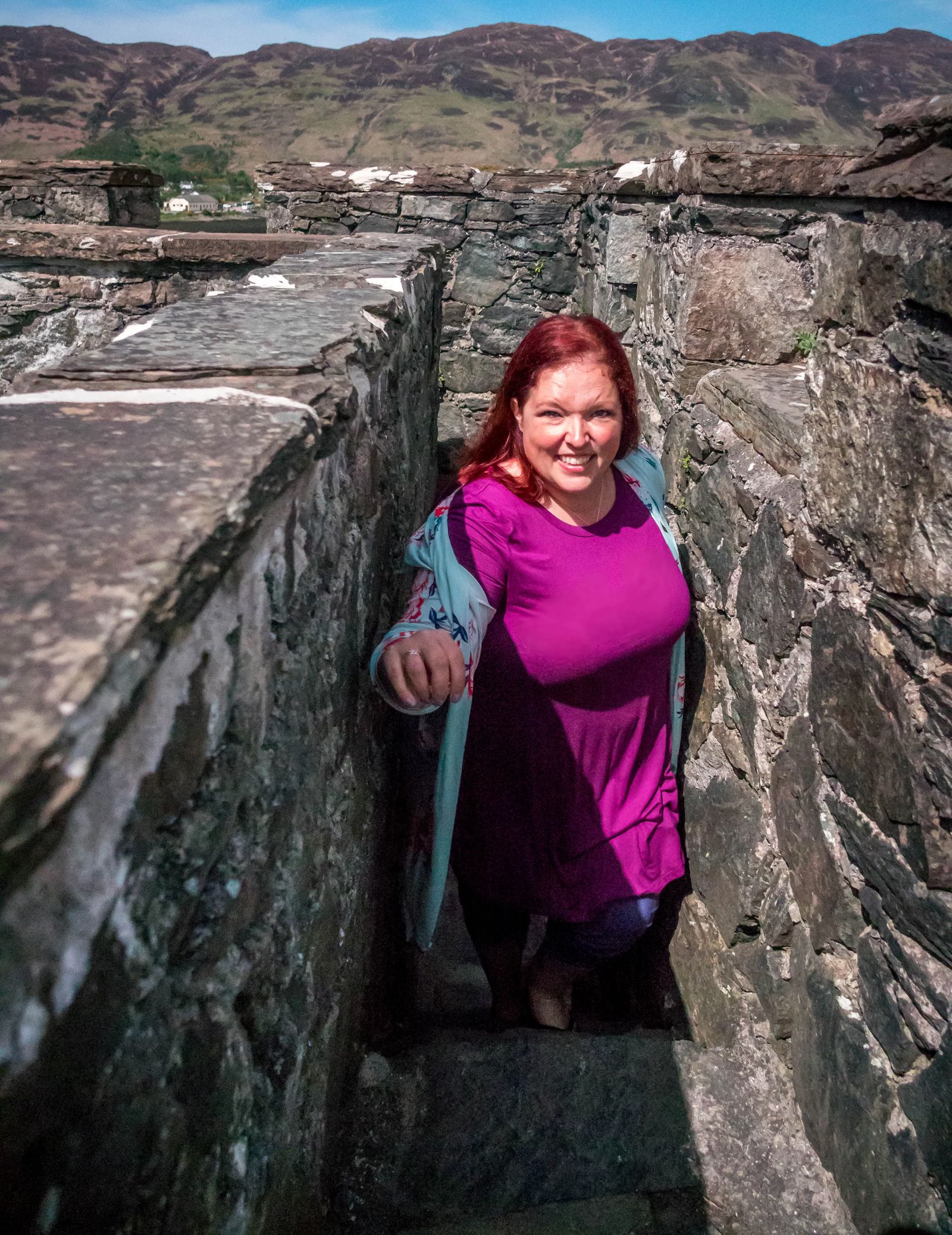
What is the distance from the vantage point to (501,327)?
22.1 feet

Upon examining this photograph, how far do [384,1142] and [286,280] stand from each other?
79.1 inches

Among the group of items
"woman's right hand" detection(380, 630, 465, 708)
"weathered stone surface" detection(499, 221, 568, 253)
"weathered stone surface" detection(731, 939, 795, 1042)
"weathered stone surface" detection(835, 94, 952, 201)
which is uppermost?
"weathered stone surface" detection(835, 94, 952, 201)

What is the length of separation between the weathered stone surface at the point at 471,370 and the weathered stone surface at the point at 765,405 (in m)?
4.30

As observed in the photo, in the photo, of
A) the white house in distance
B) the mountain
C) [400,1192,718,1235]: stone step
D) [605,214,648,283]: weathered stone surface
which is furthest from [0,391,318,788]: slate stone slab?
the mountain

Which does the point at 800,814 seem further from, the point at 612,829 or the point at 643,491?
the point at 643,491

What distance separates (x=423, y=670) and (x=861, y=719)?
758 millimetres

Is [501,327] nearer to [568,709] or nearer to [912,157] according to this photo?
[568,709]

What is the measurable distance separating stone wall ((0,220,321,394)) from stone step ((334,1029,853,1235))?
364 cm

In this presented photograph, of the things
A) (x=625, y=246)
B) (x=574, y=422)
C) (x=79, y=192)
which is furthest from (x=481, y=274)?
(x=574, y=422)

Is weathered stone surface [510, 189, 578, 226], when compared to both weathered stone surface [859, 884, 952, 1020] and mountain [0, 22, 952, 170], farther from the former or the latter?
mountain [0, 22, 952, 170]

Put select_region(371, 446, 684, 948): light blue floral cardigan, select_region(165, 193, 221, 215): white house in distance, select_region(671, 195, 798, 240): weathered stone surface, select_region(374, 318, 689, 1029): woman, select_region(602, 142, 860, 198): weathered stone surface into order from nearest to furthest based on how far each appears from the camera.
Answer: select_region(371, 446, 684, 948): light blue floral cardigan < select_region(374, 318, 689, 1029): woman < select_region(602, 142, 860, 198): weathered stone surface < select_region(671, 195, 798, 240): weathered stone surface < select_region(165, 193, 221, 215): white house in distance

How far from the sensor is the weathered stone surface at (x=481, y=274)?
6.62m

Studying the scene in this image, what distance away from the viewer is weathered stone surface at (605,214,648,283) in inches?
190

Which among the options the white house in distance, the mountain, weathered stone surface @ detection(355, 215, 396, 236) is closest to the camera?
weathered stone surface @ detection(355, 215, 396, 236)
